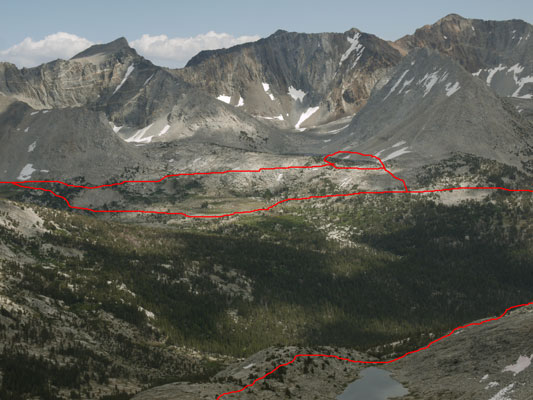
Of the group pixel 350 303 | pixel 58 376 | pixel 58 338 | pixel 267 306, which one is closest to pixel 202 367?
pixel 58 338

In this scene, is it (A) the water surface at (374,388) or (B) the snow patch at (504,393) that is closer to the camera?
(B) the snow patch at (504,393)

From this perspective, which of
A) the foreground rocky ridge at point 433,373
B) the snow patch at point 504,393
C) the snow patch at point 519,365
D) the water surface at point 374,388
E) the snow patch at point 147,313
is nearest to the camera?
the snow patch at point 504,393

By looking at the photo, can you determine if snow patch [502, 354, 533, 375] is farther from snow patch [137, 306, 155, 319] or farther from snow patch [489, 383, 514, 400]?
snow patch [137, 306, 155, 319]

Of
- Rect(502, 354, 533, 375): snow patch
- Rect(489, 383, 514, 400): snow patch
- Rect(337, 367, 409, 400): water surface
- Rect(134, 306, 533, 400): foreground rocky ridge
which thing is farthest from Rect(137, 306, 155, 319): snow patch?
Rect(489, 383, 514, 400): snow patch

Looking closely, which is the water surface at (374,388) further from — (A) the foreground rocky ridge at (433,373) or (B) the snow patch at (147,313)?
(B) the snow patch at (147,313)

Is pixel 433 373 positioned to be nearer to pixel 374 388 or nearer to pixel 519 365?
pixel 374 388

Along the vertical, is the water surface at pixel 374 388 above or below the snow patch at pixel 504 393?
below

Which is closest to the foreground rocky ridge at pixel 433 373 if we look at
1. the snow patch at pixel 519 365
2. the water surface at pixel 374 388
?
the snow patch at pixel 519 365

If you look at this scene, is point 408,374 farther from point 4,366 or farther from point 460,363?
point 4,366

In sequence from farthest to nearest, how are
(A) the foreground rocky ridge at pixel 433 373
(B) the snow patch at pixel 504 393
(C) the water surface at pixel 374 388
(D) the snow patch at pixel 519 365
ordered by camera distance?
(C) the water surface at pixel 374 388 < (A) the foreground rocky ridge at pixel 433 373 < (D) the snow patch at pixel 519 365 < (B) the snow patch at pixel 504 393
